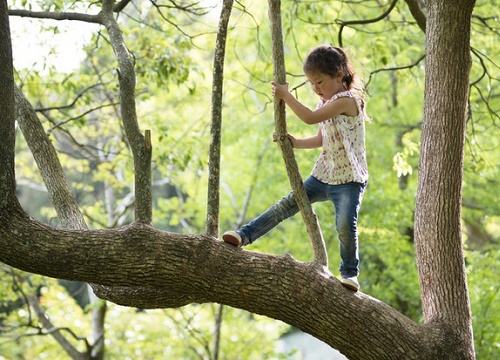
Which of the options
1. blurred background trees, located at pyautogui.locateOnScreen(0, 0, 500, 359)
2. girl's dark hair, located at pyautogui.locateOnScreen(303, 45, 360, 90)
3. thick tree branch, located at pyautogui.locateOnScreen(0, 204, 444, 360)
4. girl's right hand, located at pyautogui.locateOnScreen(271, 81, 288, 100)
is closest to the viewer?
thick tree branch, located at pyautogui.locateOnScreen(0, 204, 444, 360)

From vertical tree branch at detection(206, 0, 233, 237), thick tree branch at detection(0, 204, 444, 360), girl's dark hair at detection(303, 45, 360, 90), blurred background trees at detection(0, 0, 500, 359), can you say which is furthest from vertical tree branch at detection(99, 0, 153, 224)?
blurred background trees at detection(0, 0, 500, 359)

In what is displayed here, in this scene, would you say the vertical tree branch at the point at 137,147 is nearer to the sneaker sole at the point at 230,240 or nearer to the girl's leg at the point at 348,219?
the sneaker sole at the point at 230,240

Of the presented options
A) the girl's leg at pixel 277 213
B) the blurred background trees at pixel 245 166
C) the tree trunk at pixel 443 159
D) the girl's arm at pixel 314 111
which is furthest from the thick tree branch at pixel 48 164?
the blurred background trees at pixel 245 166

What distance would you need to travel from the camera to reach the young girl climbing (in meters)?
3.77

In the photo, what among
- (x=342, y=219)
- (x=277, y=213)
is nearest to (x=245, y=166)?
(x=277, y=213)

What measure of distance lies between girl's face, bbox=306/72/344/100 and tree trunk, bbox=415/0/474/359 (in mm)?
741

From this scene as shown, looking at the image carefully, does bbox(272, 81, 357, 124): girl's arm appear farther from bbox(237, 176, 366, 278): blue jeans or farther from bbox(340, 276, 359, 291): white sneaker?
bbox(340, 276, 359, 291): white sneaker

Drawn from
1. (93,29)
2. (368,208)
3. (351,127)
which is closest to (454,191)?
(351,127)

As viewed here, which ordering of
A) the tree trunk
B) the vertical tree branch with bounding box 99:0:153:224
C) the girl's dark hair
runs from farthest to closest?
the tree trunk → the girl's dark hair → the vertical tree branch with bounding box 99:0:153:224

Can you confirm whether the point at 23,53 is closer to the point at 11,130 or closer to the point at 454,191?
the point at 11,130

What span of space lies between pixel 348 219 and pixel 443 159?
2.63ft

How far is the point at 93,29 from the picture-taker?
7.07 meters

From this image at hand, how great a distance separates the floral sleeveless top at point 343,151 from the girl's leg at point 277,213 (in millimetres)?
63

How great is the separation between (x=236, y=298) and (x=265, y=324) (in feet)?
27.0
